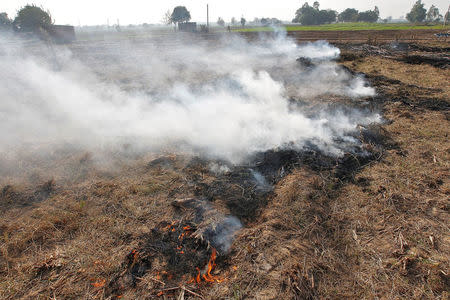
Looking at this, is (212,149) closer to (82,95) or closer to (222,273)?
(222,273)

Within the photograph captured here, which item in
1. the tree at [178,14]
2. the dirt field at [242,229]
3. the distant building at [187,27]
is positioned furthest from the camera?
the tree at [178,14]

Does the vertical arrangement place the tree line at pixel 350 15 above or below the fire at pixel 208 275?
above

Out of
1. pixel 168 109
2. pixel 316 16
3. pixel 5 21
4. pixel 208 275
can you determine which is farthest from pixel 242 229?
pixel 316 16

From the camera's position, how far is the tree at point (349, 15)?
80006 mm

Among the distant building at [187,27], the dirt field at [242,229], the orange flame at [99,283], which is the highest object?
the distant building at [187,27]

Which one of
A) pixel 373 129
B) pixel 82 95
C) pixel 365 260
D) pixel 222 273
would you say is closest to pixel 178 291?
pixel 222 273

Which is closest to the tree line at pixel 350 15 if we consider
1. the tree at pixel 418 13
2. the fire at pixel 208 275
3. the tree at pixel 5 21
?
the tree at pixel 418 13

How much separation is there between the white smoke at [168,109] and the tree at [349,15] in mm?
85084

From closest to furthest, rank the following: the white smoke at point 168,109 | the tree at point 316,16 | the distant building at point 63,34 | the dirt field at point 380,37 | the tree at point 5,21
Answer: the white smoke at point 168,109, the dirt field at point 380,37, the distant building at point 63,34, the tree at point 5,21, the tree at point 316,16

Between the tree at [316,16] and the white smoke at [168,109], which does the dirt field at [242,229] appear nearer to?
the white smoke at [168,109]

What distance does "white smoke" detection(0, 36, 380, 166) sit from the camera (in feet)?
22.0

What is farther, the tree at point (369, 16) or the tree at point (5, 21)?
the tree at point (369, 16)

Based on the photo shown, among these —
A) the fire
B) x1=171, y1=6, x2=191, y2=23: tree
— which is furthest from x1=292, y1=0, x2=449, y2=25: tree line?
the fire

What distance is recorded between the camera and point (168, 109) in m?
8.66
